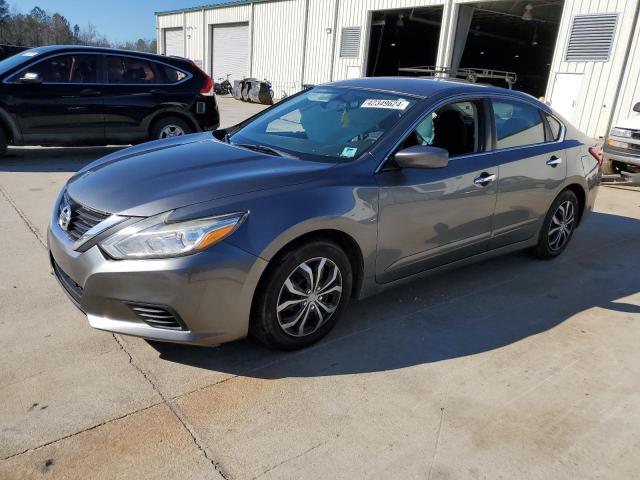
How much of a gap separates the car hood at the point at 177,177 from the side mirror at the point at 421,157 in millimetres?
447

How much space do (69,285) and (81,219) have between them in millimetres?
378

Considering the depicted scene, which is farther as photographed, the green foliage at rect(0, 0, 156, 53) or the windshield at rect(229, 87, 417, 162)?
the green foliage at rect(0, 0, 156, 53)

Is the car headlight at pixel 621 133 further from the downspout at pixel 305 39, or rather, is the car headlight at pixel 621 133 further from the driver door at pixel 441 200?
the downspout at pixel 305 39

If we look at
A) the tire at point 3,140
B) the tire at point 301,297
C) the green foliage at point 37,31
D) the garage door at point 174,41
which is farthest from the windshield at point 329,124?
the green foliage at point 37,31

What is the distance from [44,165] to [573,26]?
43.4ft

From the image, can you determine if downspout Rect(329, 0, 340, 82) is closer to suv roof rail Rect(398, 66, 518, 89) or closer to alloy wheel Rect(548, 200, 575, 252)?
suv roof rail Rect(398, 66, 518, 89)

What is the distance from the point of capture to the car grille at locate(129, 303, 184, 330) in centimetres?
261

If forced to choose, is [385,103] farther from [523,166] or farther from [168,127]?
[168,127]

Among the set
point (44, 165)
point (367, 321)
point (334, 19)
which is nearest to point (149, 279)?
point (367, 321)

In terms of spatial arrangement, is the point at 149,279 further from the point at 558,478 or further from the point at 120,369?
the point at 558,478

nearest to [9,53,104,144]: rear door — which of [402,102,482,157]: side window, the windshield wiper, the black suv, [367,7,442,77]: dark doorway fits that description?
the black suv

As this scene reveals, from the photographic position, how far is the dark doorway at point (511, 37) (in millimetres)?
17875

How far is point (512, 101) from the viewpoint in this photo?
4.29 meters

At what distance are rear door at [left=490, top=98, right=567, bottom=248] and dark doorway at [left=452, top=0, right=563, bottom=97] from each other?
46.1ft
